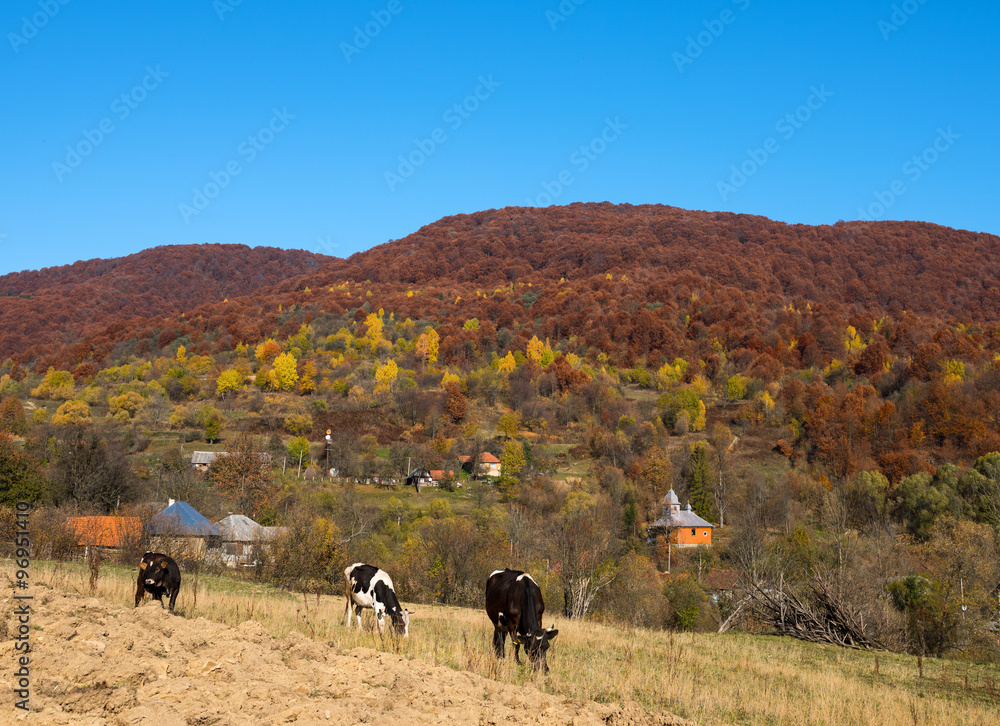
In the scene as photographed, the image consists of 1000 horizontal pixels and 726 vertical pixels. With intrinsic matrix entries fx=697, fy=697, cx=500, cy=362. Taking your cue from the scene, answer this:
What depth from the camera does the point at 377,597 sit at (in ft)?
43.7

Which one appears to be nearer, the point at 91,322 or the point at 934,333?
the point at 934,333

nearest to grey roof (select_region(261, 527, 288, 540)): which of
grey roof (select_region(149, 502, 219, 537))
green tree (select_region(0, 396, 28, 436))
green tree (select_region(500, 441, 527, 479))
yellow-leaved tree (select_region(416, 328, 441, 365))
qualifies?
grey roof (select_region(149, 502, 219, 537))

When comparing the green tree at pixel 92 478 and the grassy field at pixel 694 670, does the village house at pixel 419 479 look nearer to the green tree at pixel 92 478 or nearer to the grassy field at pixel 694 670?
the green tree at pixel 92 478

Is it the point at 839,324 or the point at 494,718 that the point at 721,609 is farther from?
the point at 839,324

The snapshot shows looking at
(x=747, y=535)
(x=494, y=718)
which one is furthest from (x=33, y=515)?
(x=747, y=535)

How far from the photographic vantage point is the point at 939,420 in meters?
103

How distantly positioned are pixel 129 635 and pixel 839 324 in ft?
576

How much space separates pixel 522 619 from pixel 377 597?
3.89 metres

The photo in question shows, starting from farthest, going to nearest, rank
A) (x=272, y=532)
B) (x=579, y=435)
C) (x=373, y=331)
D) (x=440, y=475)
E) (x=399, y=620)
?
1. (x=373, y=331)
2. (x=579, y=435)
3. (x=440, y=475)
4. (x=272, y=532)
5. (x=399, y=620)

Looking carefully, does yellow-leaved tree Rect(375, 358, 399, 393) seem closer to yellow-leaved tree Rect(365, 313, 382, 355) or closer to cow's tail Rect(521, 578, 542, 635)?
yellow-leaved tree Rect(365, 313, 382, 355)

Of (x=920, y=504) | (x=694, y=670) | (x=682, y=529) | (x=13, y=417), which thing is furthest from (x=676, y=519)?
(x=13, y=417)

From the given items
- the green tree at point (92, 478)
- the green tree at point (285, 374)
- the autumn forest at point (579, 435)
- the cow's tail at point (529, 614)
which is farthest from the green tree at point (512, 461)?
the cow's tail at point (529, 614)

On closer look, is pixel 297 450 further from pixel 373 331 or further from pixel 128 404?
pixel 373 331

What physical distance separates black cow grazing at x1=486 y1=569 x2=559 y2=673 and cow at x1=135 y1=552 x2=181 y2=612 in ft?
19.1
